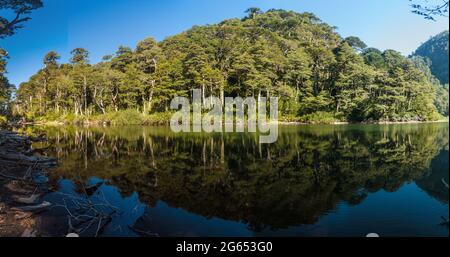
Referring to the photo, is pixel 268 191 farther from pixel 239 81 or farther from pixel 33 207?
pixel 239 81

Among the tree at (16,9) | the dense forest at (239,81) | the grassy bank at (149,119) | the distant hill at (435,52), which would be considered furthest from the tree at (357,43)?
the tree at (16,9)

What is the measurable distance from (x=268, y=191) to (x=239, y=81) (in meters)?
35.5

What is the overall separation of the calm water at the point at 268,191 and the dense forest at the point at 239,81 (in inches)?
1095

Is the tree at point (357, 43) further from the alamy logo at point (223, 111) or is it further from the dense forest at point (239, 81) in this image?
the alamy logo at point (223, 111)

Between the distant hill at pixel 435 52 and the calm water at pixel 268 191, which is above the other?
the distant hill at pixel 435 52

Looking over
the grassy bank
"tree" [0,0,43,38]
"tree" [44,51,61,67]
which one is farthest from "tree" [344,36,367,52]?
"tree" [0,0,43,38]

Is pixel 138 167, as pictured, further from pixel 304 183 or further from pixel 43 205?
pixel 304 183

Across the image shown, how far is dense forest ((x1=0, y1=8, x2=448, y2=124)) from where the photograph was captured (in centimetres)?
4078

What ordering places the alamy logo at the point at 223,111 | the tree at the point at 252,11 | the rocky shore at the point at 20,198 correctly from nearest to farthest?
the rocky shore at the point at 20,198
the alamy logo at the point at 223,111
the tree at the point at 252,11

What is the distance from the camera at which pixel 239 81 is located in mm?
42344

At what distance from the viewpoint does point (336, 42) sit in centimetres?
6388

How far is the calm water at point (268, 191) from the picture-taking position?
563 centimetres
